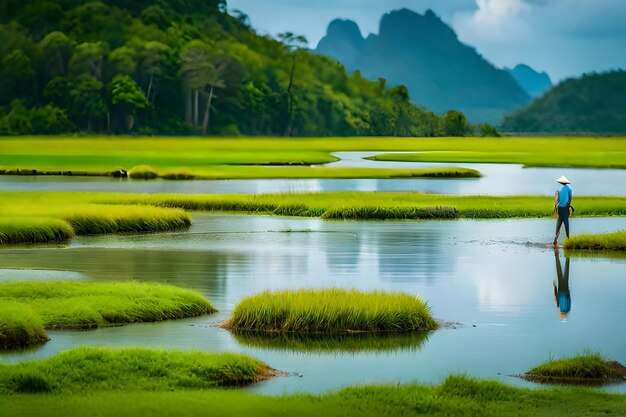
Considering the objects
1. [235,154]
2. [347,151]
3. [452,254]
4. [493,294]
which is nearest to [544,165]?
[235,154]

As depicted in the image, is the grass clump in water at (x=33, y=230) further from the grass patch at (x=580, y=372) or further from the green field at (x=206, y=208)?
the grass patch at (x=580, y=372)

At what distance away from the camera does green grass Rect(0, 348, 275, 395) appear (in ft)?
57.1

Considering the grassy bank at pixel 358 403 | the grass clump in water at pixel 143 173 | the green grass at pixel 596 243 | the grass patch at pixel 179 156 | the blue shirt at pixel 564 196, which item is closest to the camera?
the grassy bank at pixel 358 403

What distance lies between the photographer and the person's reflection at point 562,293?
27953mm

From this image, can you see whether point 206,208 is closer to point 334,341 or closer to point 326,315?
point 326,315

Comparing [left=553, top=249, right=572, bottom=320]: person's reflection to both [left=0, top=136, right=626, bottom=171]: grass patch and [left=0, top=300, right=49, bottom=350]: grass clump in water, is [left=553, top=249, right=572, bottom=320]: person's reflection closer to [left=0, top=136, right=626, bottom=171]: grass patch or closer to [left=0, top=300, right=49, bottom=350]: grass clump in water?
[left=0, top=300, right=49, bottom=350]: grass clump in water

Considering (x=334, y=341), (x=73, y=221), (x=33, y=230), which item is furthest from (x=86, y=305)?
(x=73, y=221)

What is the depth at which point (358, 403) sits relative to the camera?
54.9ft

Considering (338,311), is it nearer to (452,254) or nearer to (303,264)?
(303,264)

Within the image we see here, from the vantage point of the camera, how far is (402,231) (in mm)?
48875

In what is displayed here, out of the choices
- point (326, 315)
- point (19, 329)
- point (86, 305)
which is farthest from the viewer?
point (86, 305)

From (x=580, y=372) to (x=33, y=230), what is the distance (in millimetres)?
28179

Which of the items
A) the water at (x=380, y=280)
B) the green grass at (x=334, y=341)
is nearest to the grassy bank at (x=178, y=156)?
the water at (x=380, y=280)

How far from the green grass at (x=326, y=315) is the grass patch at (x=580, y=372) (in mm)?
4600
